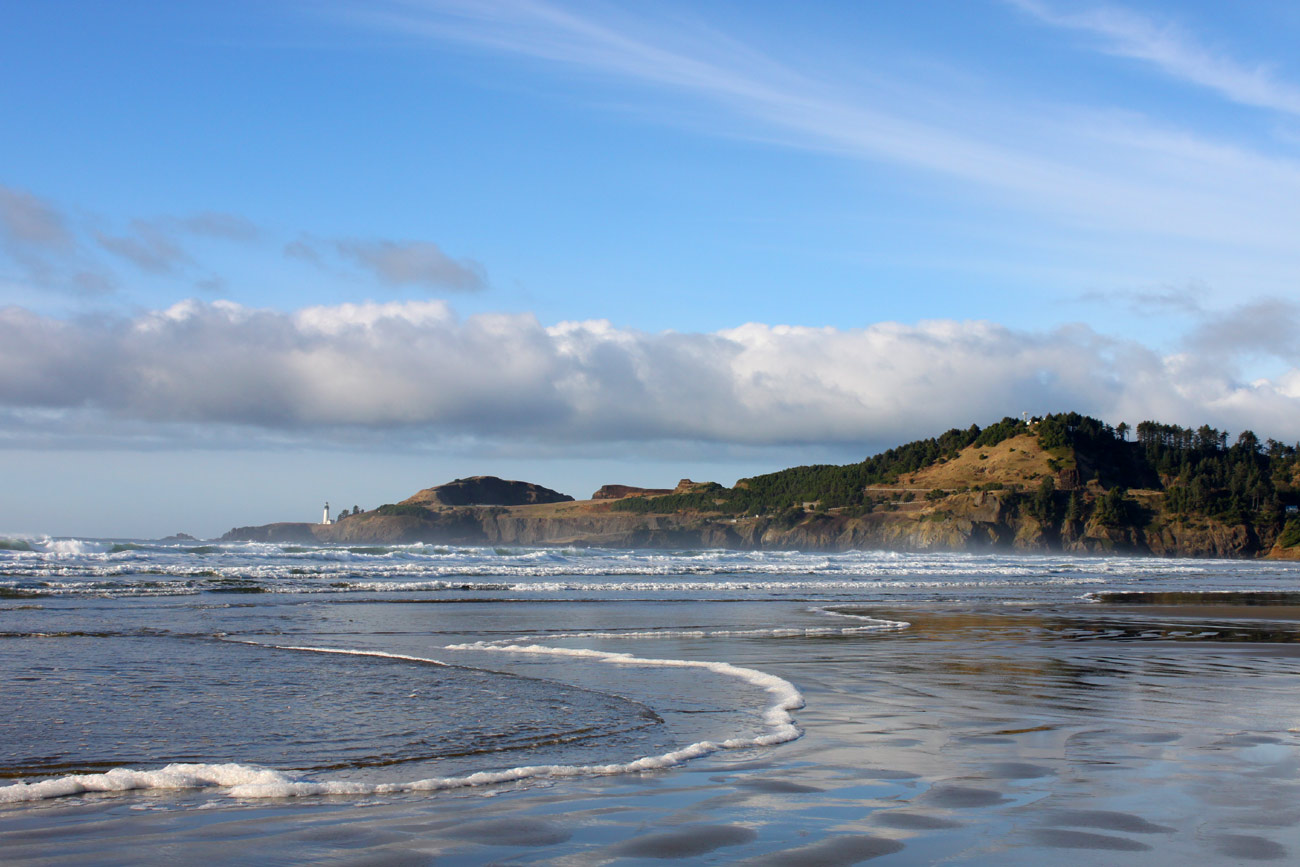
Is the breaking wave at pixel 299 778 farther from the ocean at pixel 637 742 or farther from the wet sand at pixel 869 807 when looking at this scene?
the wet sand at pixel 869 807

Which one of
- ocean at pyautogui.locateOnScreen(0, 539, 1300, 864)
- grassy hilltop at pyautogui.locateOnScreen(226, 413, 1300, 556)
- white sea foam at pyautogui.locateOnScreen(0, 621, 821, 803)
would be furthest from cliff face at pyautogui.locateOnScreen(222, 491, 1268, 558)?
white sea foam at pyautogui.locateOnScreen(0, 621, 821, 803)

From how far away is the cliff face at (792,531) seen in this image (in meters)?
108

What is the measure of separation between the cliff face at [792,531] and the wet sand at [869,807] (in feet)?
343

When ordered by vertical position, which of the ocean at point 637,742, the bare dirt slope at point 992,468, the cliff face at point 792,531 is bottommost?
the cliff face at point 792,531

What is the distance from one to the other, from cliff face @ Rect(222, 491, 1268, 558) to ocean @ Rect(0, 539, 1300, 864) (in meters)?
100

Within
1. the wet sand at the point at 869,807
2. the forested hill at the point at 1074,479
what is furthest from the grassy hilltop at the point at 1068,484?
the wet sand at the point at 869,807

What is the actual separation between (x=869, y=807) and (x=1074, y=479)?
129293 mm

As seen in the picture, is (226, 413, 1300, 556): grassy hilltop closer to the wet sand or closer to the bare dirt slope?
the bare dirt slope

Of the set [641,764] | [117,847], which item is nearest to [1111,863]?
[641,764]

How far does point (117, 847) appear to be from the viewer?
405 centimetres

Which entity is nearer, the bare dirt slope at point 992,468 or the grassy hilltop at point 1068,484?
the grassy hilltop at point 1068,484

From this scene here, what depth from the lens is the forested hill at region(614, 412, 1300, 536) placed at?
112750 mm

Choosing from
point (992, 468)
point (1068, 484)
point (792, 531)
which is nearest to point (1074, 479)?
point (1068, 484)

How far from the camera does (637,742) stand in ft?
21.5
